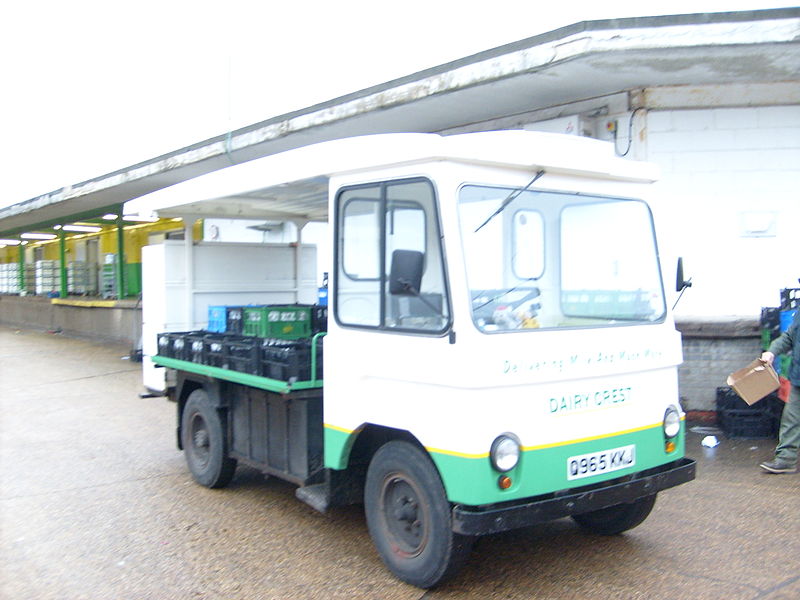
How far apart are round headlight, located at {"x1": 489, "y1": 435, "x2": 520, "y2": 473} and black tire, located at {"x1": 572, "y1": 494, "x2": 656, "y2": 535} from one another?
1.24 metres

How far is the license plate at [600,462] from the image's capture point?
395 cm

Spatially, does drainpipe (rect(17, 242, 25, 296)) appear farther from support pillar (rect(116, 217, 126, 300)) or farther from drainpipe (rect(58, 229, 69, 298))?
support pillar (rect(116, 217, 126, 300))

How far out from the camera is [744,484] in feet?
19.6

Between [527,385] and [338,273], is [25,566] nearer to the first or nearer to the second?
[338,273]

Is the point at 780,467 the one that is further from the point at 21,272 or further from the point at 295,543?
the point at 21,272

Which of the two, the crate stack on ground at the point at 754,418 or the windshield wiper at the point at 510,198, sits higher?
the windshield wiper at the point at 510,198

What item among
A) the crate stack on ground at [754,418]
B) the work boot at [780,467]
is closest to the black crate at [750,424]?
the crate stack on ground at [754,418]

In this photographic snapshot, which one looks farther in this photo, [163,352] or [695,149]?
[695,149]

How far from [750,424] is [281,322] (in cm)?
457

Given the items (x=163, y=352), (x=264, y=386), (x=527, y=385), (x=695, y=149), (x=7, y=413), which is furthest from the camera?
(x=7, y=413)

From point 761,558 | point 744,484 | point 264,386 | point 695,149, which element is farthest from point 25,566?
point 695,149

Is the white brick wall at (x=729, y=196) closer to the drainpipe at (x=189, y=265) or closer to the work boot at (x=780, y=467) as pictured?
the work boot at (x=780, y=467)

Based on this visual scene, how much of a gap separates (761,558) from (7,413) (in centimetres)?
844

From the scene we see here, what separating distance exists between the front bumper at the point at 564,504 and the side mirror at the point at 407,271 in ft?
3.52
